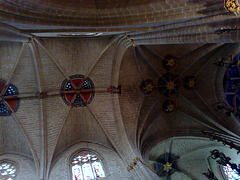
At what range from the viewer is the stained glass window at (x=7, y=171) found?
10281 mm

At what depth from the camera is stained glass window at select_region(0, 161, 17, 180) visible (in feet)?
33.7

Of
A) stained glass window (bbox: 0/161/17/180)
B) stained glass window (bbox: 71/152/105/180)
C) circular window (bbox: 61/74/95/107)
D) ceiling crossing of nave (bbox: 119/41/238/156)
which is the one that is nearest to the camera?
stained glass window (bbox: 0/161/17/180)

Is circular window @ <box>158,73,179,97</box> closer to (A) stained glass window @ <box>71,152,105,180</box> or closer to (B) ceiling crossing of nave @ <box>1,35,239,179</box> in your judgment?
(B) ceiling crossing of nave @ <box>1,35,239,179</box>

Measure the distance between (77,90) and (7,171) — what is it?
5.41 meters

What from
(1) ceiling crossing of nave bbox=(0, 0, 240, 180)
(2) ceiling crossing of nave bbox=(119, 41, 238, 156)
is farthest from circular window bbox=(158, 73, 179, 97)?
(2) ceiling crossing of nave bbox=(119, 41, 238, 156)

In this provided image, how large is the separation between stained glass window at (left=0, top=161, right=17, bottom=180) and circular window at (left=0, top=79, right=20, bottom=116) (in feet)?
8.58

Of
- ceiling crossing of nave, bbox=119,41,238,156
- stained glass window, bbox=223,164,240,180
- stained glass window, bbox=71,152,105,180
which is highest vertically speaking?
ceiling crossing of nave, bbox=119,41,238,156

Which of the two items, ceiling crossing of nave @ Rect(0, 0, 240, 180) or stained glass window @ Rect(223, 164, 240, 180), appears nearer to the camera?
ceiling crossing of nave @ Rect(0, 0, 240, 180)

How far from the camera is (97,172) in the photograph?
10.6 m

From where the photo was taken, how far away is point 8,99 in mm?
12203

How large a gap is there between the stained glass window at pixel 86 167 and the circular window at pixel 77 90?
9.99 ft

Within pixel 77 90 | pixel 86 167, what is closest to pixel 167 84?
pixel 77 90

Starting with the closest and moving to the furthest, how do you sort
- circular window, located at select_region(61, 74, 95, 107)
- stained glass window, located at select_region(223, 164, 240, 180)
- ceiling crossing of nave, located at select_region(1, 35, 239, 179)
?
1. ceiling crossing of nave, located at select_region(1, 35, 239, 179)
2. stained glass window, located at select_region(223, 164, 240, 180)
3. circular window, located at select_region(61, 74, 95, 107)

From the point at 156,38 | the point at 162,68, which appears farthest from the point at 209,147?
the point at 156,38
